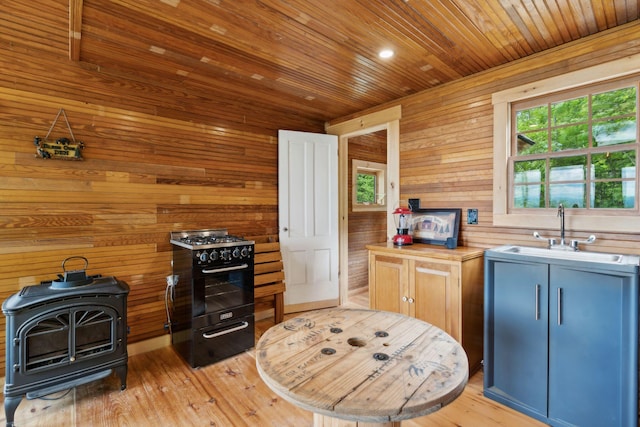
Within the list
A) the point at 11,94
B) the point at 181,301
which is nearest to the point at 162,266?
the point at 181,301

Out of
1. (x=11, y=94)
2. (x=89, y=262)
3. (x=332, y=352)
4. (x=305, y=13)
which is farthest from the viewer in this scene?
(x=89, y=262)

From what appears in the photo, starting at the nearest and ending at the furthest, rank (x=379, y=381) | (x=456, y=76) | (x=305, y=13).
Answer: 1. (x=379, y=381)
2. (x=305, y=13)
3. (x=456, y=76)

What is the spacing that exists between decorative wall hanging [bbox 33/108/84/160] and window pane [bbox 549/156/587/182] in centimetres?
384

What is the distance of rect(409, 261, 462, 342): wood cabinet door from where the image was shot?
231 cm

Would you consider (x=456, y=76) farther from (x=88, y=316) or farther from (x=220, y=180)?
(x=88, y=316)

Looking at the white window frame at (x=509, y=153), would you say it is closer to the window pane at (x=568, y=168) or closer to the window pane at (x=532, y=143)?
the window pane at (x=532, y=143)

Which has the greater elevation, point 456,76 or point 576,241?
point 456,76

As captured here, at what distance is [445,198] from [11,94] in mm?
3685

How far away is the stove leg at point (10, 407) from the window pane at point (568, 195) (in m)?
3.96

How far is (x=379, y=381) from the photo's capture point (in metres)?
1.12

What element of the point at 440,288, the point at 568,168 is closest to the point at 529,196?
the point at 568,168

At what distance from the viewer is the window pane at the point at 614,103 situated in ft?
6.92

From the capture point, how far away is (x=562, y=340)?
6.13 feet

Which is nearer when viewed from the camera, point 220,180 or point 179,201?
point 179,201
